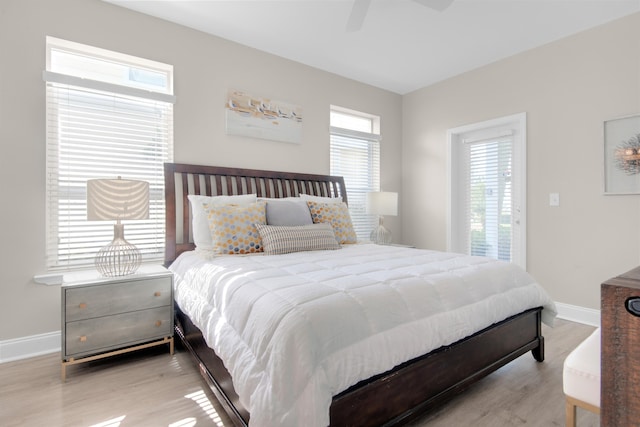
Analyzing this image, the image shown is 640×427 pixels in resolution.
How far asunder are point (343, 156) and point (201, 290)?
2697 millimetres

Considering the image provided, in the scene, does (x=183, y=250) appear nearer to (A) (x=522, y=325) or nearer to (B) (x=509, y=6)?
(A) (x=522, y=325)

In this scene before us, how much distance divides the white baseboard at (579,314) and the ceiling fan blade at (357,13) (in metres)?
3.14

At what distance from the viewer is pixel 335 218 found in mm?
3086

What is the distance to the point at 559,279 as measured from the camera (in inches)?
127

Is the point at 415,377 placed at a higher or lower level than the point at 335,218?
lower

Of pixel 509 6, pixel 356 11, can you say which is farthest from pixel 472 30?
pixel 356 11

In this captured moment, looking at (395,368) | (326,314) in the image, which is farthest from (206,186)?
(395,368)

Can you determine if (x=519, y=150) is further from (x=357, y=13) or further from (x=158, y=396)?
(x=158, y=396)

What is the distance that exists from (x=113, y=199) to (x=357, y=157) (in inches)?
114

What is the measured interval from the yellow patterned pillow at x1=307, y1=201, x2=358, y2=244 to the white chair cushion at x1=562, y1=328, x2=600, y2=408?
1.99 meters

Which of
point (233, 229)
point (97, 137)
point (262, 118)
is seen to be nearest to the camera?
point (233, 229)

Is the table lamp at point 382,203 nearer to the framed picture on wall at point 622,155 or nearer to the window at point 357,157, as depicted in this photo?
the window at point 357,157

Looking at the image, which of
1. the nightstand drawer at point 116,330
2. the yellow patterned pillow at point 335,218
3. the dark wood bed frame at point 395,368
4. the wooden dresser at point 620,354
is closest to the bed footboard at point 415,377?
the dark wood bed frame at point 395,368

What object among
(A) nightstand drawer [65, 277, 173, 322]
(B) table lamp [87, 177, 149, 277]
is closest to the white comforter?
(A) nightstand drawer [65, 277, 173, 322]
